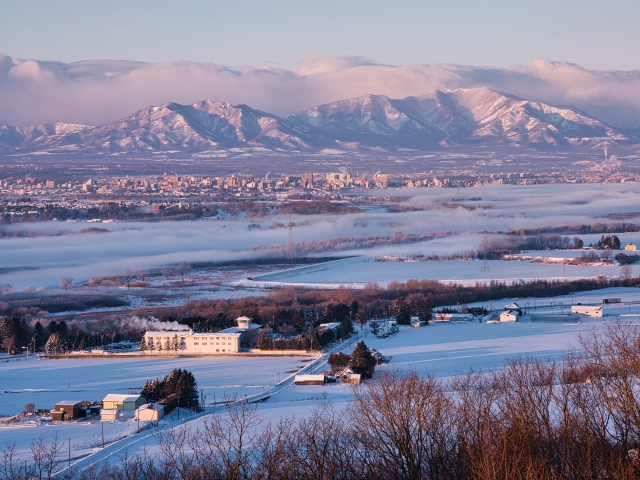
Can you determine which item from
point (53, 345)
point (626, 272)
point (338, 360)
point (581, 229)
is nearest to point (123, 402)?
point (338, 360)

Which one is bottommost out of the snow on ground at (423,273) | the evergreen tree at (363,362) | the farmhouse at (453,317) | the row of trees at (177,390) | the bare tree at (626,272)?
the snow on ground at (423,273)

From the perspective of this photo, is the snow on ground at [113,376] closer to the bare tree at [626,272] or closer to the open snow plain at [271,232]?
the open snow plain at [271,232]

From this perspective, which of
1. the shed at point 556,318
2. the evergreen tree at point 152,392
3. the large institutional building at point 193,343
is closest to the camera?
the evergreen tree at point 152,392

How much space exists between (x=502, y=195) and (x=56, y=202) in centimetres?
2166

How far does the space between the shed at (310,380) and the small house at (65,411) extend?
2.53 m

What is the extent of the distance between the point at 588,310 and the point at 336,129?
91.1 metres

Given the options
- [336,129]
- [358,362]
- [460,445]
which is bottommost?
[358,362]

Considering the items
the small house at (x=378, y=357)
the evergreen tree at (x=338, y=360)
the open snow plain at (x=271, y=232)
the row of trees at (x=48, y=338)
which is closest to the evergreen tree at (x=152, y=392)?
the evergreen tree at (x=338, y=360)

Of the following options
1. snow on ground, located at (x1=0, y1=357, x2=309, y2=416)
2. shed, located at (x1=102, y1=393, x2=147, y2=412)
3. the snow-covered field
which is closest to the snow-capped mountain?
the snow-covered field

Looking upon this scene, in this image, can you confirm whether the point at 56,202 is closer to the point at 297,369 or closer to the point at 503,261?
the point at 503,261

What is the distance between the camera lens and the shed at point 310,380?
11.1 metres

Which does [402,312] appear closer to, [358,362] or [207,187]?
[358,362]

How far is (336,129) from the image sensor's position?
10669 cm

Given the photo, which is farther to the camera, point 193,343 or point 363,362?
point 193,343
